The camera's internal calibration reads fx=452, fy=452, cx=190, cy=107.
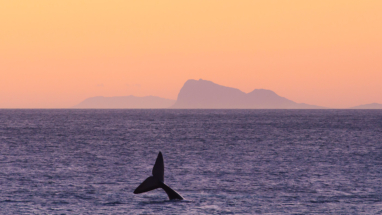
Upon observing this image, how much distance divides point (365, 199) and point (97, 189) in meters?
20.1

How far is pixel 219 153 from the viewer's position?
221 ft

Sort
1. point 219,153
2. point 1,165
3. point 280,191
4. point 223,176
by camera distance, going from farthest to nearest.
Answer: point 219,153 → point 1,165 → point 223,176 → point 280,191

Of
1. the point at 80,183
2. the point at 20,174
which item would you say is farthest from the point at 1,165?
the point at 80,183

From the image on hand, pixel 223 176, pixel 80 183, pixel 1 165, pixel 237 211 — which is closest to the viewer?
pixel 237 211

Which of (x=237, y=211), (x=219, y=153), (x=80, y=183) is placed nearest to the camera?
(x=237, y=211)

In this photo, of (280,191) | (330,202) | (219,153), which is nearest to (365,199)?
(330,202)

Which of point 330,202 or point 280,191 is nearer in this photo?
point 330,202

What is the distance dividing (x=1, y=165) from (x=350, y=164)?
40.0m

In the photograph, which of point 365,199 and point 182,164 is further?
point 182,164

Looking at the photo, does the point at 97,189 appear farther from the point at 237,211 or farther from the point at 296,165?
the point at 296,165

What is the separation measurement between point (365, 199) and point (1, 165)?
127 ft

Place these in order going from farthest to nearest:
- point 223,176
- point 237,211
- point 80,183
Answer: point 223,176
point 80,183
point 237,211

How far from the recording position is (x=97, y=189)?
35781 mm

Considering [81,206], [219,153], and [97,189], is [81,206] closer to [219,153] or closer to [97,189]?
[97,189]
